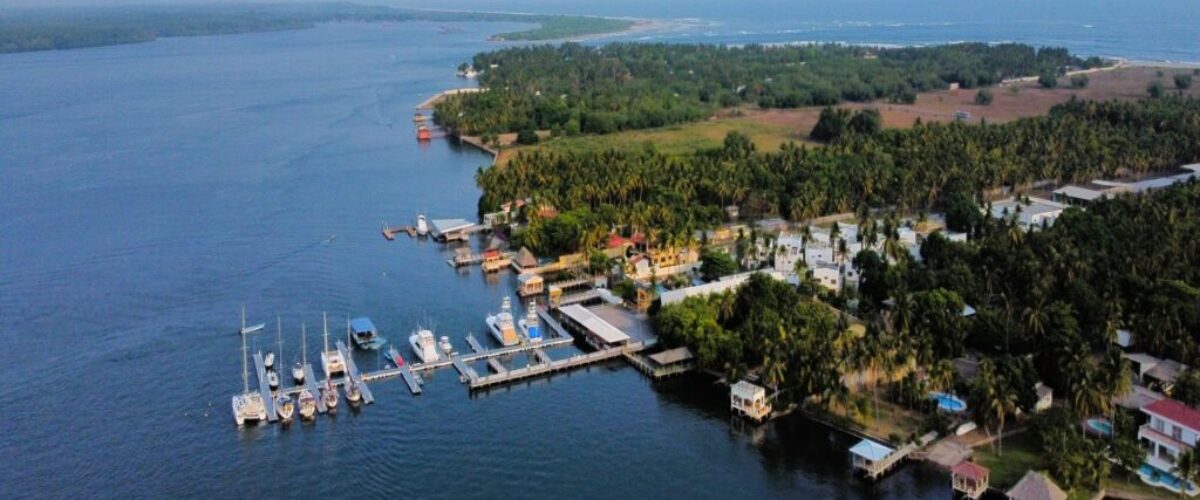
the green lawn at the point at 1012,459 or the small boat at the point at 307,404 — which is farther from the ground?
the small boat at the point at 307,404

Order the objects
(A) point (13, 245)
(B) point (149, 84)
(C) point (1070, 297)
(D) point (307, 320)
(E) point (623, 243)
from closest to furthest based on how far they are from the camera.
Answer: (C) point (1070, 297) → (D) point (307, 320) → (E) point (623, 243) → (A) point (13, 245) → (B) point (149, 84)

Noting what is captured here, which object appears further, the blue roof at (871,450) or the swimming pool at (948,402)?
the swimming pool at (948,402)

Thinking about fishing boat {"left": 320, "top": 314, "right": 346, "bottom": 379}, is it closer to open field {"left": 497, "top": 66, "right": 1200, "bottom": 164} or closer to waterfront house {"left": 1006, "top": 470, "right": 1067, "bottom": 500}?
waterfront house {"left": 1006, "top": 470, "right": 1067, "bottom": 500}

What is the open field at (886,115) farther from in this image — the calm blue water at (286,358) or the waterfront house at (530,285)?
the waterfront house at (530,285)

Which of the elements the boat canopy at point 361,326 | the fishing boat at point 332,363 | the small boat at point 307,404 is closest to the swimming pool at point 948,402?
the small boat at point 307,404

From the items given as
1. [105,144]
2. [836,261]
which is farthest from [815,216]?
[105,144]

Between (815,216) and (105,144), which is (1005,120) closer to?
(815,216)

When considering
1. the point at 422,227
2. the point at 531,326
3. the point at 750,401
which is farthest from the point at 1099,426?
the point at 422,227
